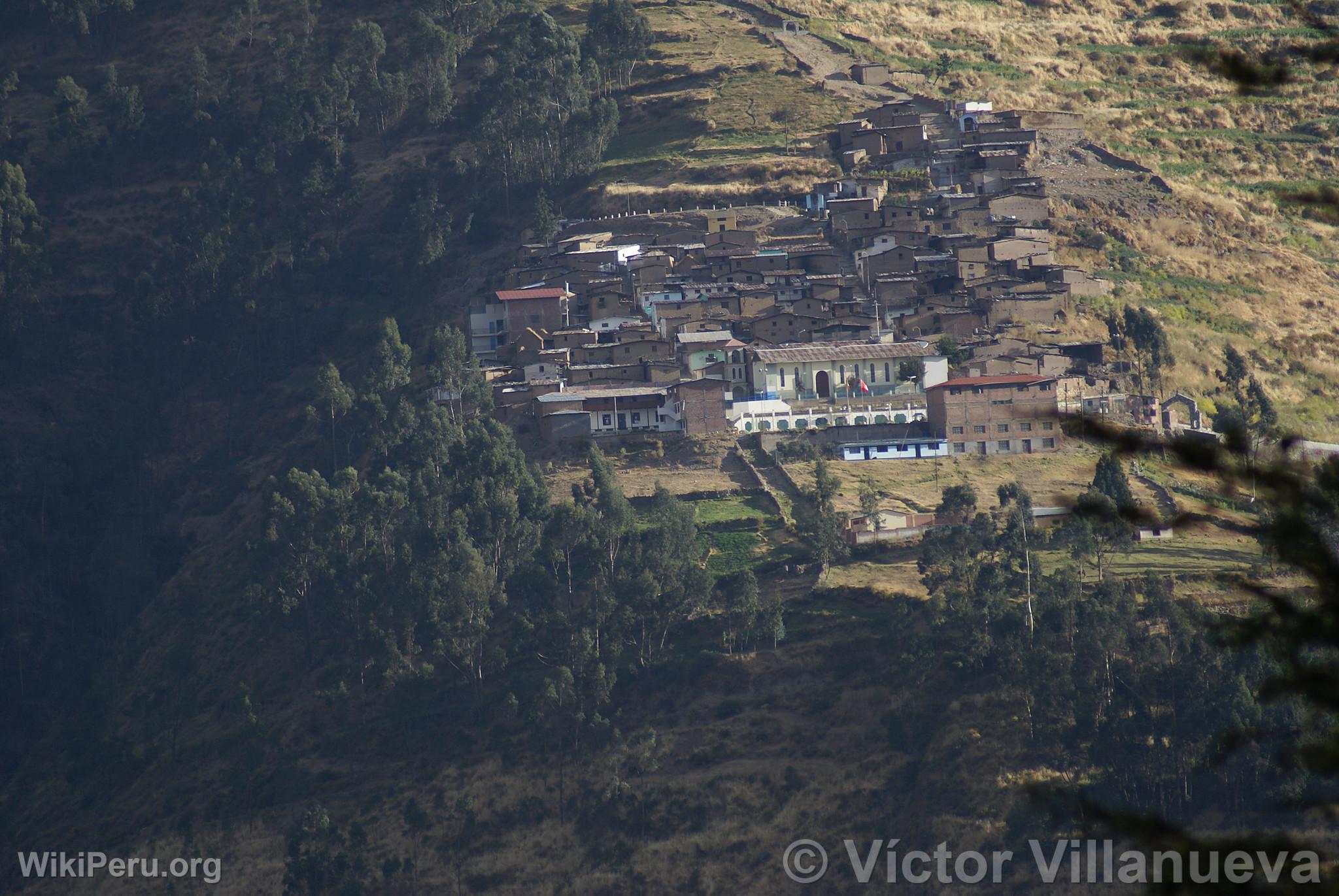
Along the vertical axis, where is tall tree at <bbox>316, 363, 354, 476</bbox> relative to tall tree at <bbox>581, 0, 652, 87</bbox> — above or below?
below

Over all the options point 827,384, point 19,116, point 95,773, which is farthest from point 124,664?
point 19,116

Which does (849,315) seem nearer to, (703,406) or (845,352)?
(845,352)

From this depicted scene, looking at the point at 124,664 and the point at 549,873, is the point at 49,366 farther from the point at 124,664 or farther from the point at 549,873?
the point at 549,873

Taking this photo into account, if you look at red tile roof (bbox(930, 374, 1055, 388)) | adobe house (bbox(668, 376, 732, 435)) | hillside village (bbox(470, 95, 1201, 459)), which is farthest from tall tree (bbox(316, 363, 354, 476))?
red tile roof (bbox(930, 374, 1055, 388))
